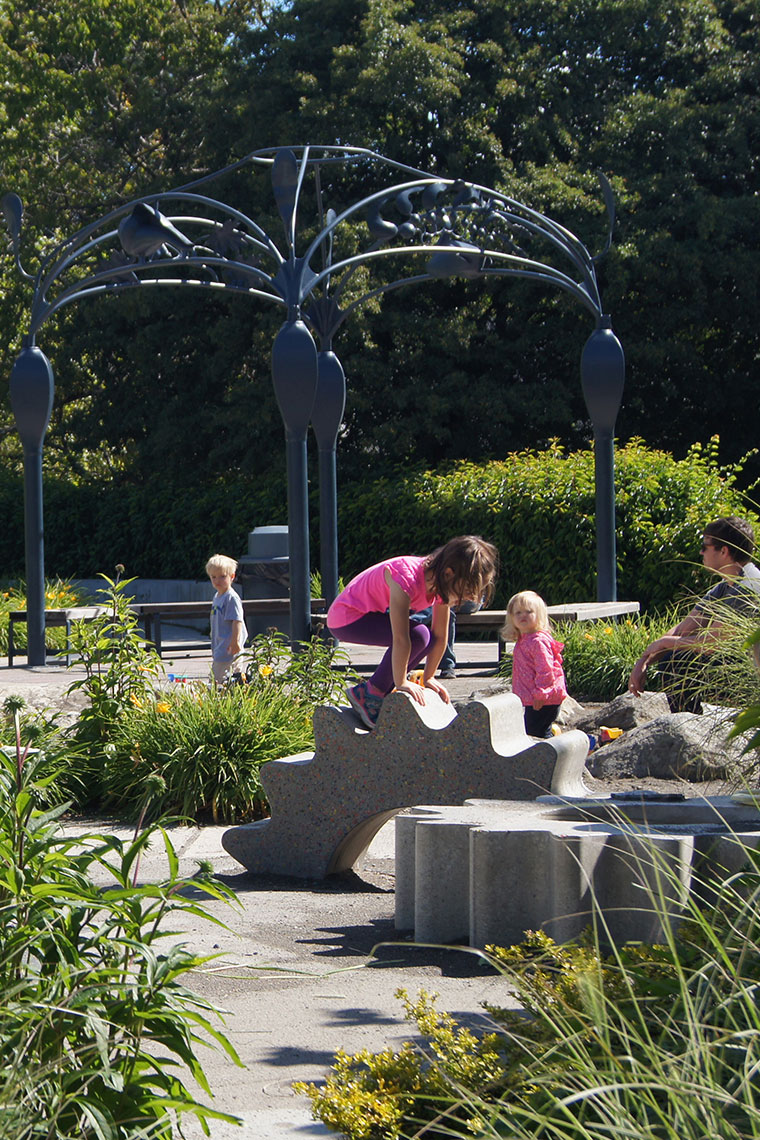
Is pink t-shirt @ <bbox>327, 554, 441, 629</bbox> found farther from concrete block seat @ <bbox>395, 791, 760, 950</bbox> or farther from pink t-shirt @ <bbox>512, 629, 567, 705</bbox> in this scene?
pink t-shirt @ <bbox>512, 629, 567, 705</bbox>

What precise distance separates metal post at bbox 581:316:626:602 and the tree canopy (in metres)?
9.33

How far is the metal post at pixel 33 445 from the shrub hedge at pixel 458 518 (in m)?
5.96

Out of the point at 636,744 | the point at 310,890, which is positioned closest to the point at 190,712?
the point at 310,890

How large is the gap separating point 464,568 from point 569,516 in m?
10.7

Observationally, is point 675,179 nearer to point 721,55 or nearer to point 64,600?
point 721,55

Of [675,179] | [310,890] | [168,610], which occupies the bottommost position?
[310,890]

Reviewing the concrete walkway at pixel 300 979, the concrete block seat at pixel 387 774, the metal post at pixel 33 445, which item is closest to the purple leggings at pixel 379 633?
the concrete block seat at pixel 387 774

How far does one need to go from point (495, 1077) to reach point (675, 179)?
21748 millimetres

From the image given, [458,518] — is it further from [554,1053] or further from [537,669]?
[554,1053]

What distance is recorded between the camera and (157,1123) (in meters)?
2.32

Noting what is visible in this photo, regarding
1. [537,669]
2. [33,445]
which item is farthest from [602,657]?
[33,445]

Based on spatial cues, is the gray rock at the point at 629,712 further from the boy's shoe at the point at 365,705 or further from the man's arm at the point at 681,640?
the boy's shoe at the point at 365,705

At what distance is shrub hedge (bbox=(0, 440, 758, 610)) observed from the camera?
15055mm

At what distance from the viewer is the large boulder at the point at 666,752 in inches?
247
